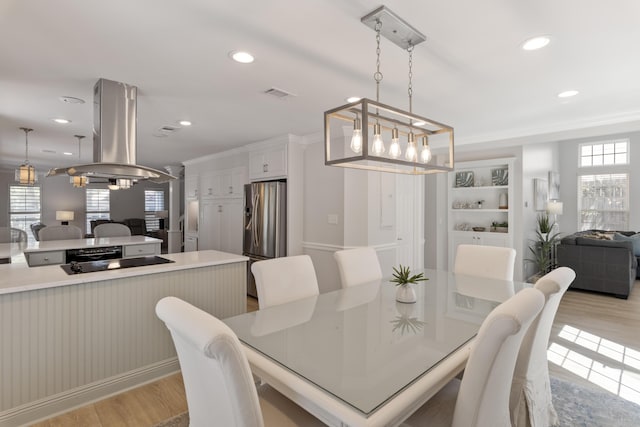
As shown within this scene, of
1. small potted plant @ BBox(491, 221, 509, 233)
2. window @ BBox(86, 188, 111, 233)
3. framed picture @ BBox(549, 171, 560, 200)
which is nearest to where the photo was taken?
small potted plant @ BBox(491, 221, 509, 233)

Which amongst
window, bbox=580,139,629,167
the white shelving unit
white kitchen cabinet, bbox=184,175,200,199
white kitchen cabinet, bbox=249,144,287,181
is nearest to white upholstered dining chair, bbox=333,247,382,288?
white kitchen cabinet, bbox=249,144,287,181

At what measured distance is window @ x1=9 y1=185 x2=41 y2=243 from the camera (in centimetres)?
821

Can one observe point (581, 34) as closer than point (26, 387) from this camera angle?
Yes

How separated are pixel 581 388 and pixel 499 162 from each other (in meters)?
3.83

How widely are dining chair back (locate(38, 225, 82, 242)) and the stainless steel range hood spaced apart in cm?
222

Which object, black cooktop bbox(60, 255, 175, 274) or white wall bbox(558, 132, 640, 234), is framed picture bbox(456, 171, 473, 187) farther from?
black cooktop bbox(60, 255, 175, 274)

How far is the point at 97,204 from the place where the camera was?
9.51 m

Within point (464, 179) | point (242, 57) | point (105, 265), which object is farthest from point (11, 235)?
point (464, 179)

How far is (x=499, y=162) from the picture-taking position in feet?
17.8

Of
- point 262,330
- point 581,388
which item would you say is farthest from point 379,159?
point 581,388

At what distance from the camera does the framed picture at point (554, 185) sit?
676 centimetres

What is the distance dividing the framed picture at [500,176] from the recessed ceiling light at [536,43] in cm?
397

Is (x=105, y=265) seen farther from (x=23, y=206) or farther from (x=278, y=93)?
(x=23, y=206)

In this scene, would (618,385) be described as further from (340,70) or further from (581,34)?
(340,70)
